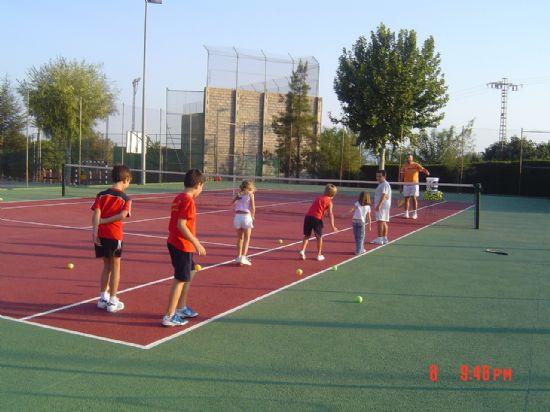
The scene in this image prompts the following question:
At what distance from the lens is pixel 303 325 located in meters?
6.26

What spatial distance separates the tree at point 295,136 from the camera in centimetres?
4372

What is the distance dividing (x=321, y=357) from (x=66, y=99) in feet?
105

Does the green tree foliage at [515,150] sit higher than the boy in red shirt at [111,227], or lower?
higher

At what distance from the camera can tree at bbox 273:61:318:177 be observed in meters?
43.7

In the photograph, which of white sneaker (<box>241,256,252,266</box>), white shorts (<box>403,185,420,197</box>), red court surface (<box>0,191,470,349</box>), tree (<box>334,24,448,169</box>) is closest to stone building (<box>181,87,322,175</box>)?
tree (<box>334,24,448,169</box>)

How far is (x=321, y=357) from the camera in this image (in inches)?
206

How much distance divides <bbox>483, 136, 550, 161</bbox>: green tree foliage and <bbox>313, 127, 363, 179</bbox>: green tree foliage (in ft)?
46.0

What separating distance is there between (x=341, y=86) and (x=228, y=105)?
13.2m

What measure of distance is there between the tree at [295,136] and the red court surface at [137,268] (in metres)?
26.0

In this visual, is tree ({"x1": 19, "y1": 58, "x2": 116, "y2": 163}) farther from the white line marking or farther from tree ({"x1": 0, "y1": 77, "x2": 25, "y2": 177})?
the white line marking

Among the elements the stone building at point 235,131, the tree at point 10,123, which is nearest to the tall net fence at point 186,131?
the stone building at point 235,131

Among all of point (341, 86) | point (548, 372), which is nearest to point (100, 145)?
point (341, 86)

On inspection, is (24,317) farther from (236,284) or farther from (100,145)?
(100,145)

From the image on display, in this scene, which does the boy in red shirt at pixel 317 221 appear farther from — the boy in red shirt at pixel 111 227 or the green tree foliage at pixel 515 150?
the green tree foliage at pixel 515 150
